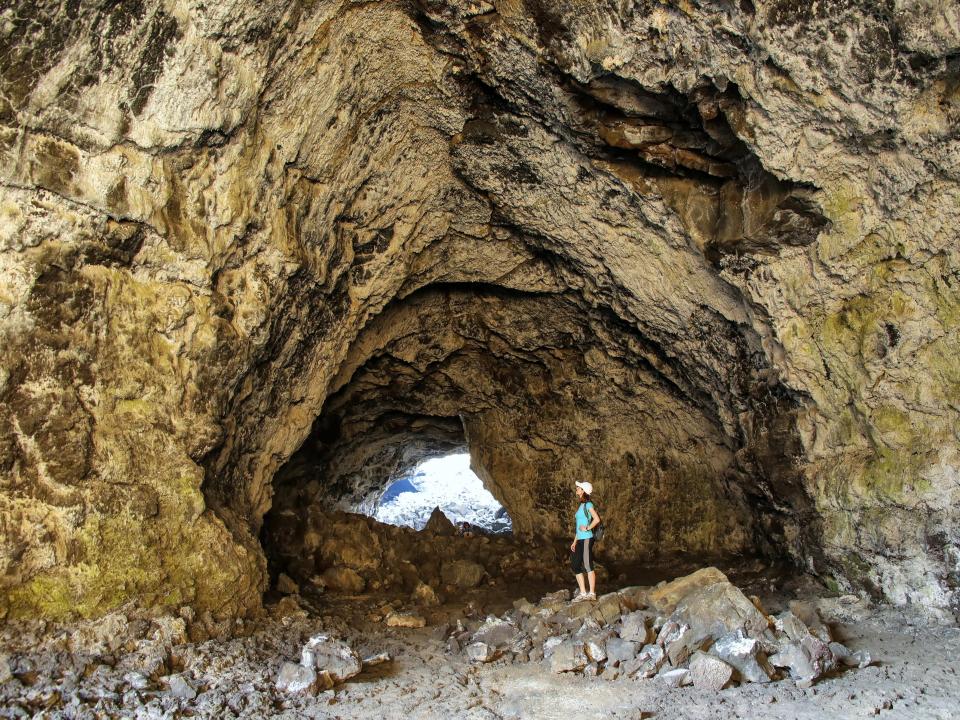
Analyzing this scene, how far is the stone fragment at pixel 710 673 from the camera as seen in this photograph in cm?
419

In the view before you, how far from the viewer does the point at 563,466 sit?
1009 cm

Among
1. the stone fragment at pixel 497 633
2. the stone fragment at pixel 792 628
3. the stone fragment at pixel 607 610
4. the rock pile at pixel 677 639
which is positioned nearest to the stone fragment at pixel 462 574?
the rock pile at pixel 677 639

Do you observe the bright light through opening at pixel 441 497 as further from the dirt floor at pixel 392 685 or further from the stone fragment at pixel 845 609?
the dirt floor at pixel 392 685

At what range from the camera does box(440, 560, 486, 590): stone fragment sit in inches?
334

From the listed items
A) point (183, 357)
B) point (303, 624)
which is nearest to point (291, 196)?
point (183, 357)

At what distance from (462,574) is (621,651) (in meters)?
3.93

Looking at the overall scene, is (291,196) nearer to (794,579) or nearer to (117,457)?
(117,457)

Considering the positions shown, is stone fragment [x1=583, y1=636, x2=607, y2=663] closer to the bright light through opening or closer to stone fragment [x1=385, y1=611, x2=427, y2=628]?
stone fragment [x1=385, y1=611, x2=427, y2=628]

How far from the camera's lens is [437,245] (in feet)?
25.5

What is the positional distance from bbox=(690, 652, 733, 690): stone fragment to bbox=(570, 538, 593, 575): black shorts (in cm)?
241

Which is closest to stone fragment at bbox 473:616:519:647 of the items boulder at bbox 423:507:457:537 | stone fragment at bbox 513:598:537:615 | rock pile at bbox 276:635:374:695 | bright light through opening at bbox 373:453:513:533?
stone fragment at bbox 513:598:537:615

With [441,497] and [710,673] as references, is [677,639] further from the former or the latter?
[441,497]

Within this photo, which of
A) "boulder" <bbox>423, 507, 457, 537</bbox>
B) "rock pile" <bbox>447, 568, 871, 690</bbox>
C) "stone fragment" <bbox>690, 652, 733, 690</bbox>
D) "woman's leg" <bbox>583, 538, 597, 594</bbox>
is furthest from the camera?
"boulder" <bbox>423, 507, 457, 537</bbox>

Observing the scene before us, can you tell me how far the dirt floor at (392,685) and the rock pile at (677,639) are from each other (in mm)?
88
